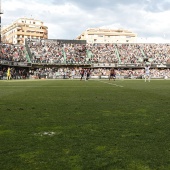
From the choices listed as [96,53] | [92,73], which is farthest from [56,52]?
[92,73]

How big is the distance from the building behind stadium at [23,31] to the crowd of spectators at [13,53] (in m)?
60.3

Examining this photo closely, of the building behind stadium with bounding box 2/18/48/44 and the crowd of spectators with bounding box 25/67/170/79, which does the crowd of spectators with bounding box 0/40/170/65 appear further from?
the building behind stadium with bounding box 2/18/48/44

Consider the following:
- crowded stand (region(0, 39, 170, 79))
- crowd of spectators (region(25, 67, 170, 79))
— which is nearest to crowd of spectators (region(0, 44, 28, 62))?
crowded stand (region(0, 39, 170, 79))

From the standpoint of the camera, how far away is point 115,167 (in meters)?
3.56

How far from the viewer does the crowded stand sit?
71.6m

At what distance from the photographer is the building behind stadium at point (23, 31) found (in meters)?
136

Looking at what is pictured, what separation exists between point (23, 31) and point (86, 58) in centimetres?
6853

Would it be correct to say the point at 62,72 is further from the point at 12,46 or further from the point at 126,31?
the point at 126,31

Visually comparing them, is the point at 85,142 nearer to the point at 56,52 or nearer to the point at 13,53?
the point at 13,53

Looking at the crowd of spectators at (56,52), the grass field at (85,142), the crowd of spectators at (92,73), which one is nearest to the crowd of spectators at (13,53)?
the crowd of spectators at (56,52)

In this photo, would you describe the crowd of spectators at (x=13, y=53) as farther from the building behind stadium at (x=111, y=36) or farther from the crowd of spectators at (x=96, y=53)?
the building behind stadium at (x=111, y=36)

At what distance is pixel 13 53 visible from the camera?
70.1 metres

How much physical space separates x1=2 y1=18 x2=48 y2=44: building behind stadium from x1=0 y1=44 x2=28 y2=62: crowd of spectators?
60.3 m

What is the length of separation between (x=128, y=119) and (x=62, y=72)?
6407 centimetres
